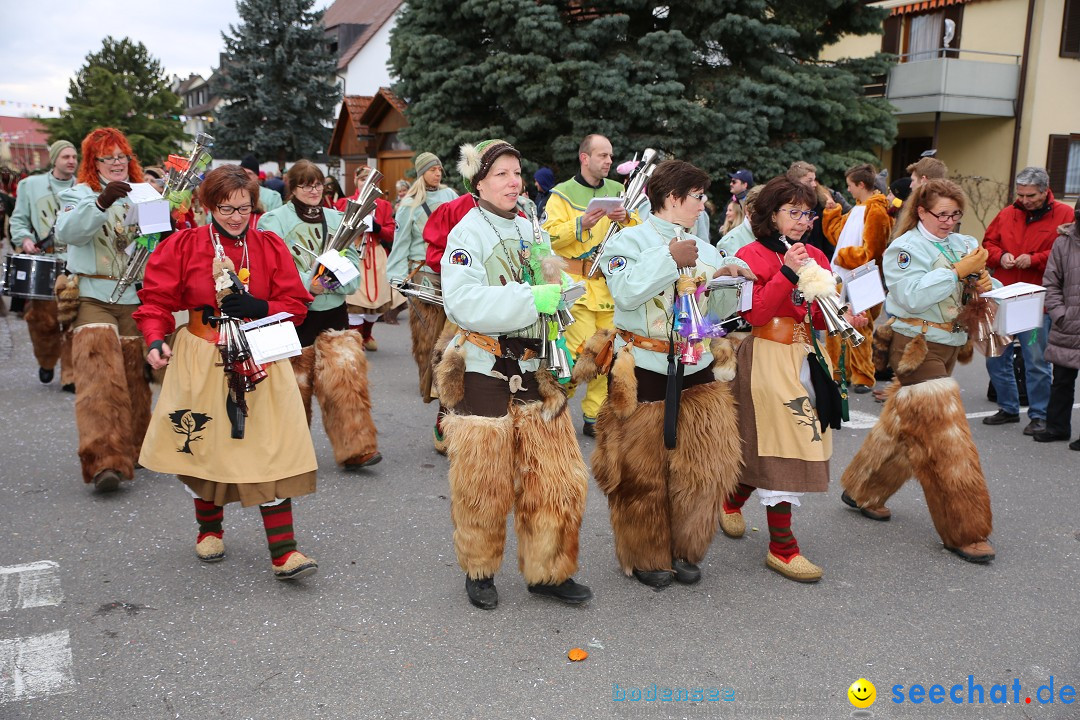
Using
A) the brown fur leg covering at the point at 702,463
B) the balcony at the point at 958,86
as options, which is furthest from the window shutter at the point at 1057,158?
the brown fur leg covering at the point at 702,463

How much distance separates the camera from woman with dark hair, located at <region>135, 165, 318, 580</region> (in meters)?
3.89

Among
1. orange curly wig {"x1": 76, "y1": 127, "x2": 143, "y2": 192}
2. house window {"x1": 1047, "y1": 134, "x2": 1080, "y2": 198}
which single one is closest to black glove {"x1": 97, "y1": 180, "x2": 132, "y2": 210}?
orange curly wig {"x1": 76, "y1": 127, "x2": 143, "y2": 192}

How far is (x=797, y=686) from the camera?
10.5 ft

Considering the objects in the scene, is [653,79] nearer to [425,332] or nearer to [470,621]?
[425,332]

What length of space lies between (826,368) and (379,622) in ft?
7.50

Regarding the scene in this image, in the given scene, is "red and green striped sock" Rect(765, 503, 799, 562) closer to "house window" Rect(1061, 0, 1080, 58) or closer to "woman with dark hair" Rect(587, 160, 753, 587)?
"woman with dark hair" Rect(587, 160, 753, 587)

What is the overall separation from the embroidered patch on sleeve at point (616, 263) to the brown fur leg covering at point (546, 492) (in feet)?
2.15

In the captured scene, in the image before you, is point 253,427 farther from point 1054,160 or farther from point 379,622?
point 1054,160

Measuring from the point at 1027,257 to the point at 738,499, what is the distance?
3753mm

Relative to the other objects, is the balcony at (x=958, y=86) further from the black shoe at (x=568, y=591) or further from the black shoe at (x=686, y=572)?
the black shoe at (x=568, y=591)

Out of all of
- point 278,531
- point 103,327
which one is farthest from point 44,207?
point 278,531

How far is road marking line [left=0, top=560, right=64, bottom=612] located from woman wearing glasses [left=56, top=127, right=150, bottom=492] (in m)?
1.03

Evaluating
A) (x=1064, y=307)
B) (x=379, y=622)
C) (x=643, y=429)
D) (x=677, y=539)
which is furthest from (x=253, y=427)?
(x=1064, y=307)

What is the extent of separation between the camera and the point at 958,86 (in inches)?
711
